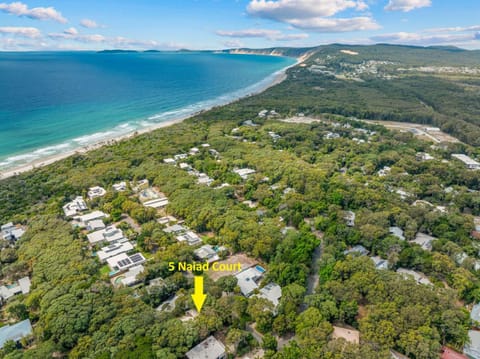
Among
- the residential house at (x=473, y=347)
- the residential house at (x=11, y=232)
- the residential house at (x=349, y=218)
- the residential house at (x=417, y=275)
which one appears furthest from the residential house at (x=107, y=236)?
the residential house at (x=473, y=347)

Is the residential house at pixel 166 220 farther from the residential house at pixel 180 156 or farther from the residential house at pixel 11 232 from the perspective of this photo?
the residential house at pixel 180 156

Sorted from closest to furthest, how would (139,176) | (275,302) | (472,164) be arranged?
1. (275,302)
2. (139,176)
3. (472,164)

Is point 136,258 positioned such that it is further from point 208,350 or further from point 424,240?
point 424,240

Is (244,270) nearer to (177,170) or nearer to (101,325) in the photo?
(101,325)

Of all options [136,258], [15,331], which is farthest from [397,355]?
[15,331]

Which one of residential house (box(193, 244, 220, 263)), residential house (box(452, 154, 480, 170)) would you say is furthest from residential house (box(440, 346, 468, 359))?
residential house (box(452, 154, 480, 170))

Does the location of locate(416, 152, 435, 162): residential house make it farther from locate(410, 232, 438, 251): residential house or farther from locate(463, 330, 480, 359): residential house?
locate(463, 330, 480, 359): residential house

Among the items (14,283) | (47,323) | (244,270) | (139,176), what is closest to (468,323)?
(244,270)
